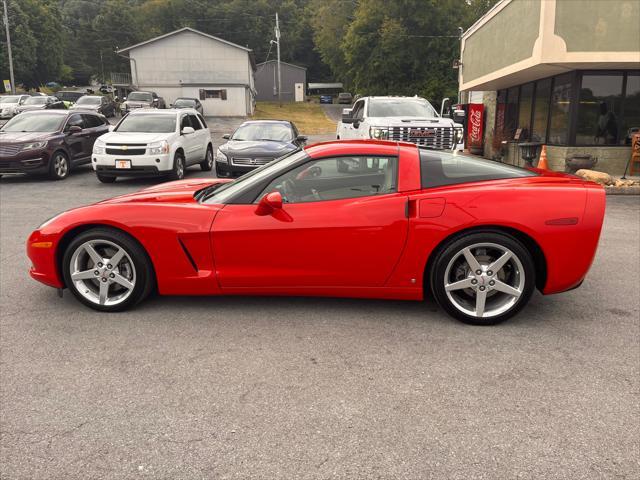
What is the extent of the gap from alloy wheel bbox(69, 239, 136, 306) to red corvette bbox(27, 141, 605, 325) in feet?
0.03

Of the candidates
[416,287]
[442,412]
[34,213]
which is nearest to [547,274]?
[416,287]

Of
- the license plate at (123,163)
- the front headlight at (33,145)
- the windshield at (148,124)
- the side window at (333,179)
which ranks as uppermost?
the windshield at (148,124)

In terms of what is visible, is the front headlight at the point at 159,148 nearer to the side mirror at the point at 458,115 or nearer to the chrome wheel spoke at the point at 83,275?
the side mirror at the point at 458,115

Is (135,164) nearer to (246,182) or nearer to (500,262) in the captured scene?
(246,182)

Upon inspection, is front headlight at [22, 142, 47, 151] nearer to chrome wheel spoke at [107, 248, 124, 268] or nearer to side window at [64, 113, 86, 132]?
side window at [64, 113, 86, 132]

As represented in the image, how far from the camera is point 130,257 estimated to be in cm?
434

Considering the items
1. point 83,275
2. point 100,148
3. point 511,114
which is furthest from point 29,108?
point 83,275

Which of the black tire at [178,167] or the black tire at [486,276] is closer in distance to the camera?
the black tire at [486,276]

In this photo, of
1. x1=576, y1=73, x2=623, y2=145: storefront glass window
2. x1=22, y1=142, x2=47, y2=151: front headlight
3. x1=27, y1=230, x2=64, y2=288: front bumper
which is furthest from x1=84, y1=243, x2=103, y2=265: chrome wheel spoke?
x1=576, y1=73, x2=623, y2=145: storefront glass window

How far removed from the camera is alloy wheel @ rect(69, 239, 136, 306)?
173 inches

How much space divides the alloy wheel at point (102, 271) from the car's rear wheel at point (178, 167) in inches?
328

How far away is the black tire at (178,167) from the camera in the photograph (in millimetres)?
12602

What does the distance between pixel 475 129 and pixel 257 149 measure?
41.4 feet

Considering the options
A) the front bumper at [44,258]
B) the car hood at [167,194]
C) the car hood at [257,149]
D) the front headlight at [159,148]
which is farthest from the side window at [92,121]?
the front bumper at [44,258]
